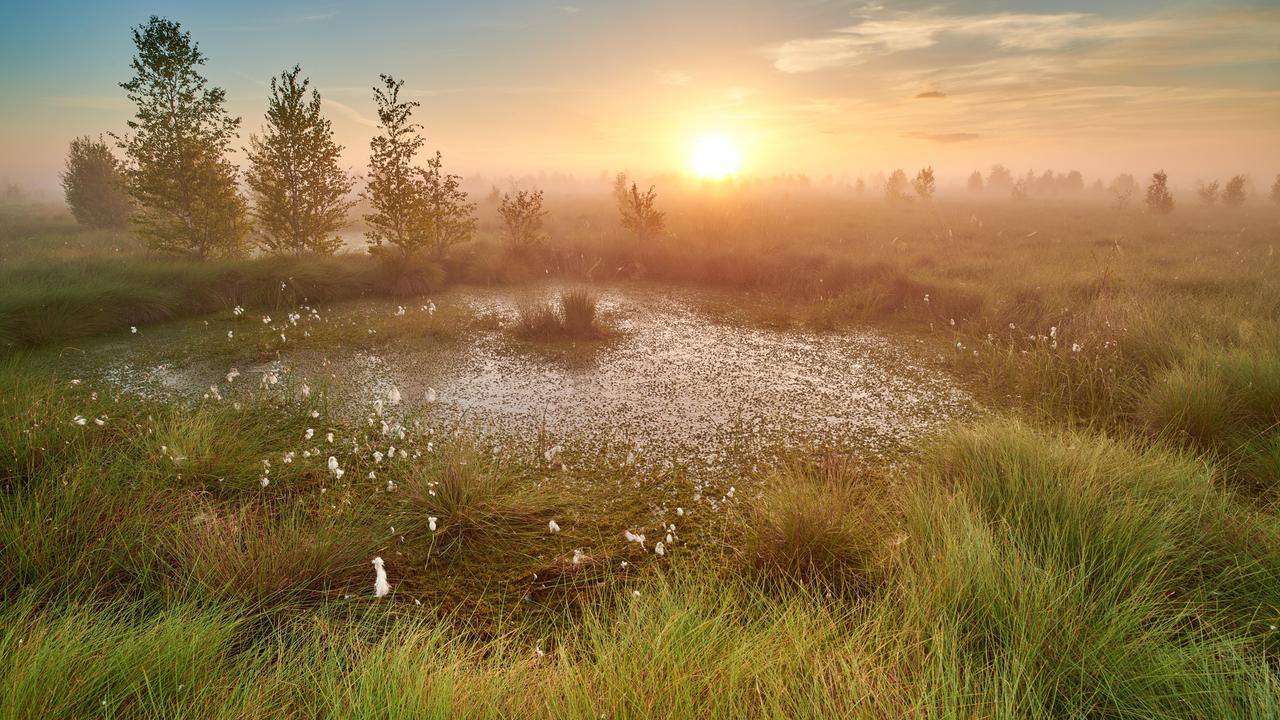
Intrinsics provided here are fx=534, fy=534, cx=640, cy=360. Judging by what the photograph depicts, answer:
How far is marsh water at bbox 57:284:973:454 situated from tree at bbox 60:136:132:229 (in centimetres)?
1934

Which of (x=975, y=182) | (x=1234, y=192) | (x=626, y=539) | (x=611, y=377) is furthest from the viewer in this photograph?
(x=975, y=182)

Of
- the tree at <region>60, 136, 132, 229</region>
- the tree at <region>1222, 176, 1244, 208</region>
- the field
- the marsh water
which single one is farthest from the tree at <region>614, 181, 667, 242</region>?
the tree at <region>1222, 176, 1244, 208</region>

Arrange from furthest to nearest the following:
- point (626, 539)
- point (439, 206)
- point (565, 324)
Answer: point (439, 206) → point (565, 324) → point (626, 539)

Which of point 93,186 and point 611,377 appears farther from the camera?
point 93,186

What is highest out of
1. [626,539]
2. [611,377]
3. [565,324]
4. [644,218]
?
[644,218]

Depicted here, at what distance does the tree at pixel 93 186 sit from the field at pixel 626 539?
1880 centimetres

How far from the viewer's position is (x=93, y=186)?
19.5 meters

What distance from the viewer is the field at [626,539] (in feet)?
5.39

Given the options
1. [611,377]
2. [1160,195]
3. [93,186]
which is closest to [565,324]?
[611,377]

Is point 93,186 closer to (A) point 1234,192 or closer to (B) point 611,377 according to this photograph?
(B) point 611,377

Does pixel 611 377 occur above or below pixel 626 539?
above

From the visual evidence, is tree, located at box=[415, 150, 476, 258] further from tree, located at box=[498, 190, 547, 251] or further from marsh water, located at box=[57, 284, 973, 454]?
marsh water, located at box=[57, 284, 973, 454]

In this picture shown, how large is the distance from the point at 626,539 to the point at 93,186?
2682 centimetres

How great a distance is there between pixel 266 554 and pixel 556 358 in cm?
369
